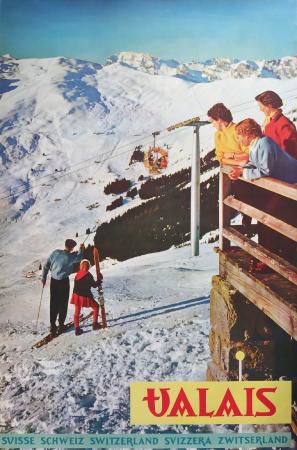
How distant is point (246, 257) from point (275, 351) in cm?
93

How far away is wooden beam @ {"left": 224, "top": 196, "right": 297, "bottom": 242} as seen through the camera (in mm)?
2979

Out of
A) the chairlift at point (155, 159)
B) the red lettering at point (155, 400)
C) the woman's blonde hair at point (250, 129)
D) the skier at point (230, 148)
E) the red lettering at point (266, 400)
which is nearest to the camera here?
the woman's blonde hair at point (250, 129)

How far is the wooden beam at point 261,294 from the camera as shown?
2986mm

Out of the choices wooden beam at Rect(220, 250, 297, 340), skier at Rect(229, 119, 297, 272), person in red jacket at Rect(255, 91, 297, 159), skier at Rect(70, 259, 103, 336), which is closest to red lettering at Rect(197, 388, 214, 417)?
wooden beam at Rect(220, 250, 297, 340)

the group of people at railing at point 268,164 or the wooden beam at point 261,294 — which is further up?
the group of people at railing at point 268,164

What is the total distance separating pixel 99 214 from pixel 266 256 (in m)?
3.18

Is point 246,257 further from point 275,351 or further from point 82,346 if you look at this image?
point 82,346

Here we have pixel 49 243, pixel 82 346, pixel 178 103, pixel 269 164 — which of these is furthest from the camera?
pixel 178 103

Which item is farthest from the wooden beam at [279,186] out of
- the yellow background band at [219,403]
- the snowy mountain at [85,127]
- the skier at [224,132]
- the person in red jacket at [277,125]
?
the yellow background band at [219,403]

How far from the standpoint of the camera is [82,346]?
199 inches

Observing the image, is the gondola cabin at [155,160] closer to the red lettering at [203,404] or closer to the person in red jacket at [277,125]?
the person in red jacket at [277,125]

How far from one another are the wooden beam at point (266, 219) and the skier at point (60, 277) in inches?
87.9

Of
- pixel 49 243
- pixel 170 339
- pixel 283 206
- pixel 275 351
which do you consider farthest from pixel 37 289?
pixel 283 206

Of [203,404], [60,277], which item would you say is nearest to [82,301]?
[60,277]
